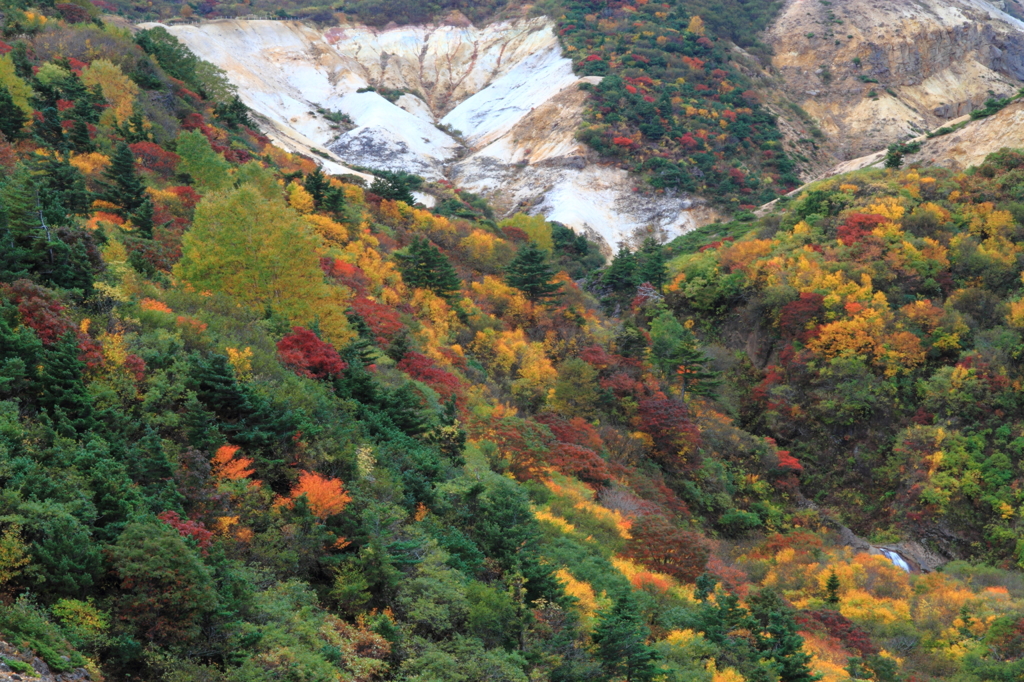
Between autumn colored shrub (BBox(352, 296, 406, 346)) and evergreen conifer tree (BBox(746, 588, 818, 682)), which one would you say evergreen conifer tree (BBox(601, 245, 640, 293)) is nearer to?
autumn colored shrub (BBox(352, 296, 406, 346))

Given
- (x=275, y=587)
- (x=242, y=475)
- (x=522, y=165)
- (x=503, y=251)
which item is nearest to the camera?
(x=275, y=587)

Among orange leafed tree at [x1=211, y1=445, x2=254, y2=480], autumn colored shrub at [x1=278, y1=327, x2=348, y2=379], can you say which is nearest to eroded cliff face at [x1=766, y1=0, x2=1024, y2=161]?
autumn colored shrub at [x1=278, y1=327, x2=348, y2=379]

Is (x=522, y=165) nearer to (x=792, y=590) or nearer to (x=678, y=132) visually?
(x=678, y=132)

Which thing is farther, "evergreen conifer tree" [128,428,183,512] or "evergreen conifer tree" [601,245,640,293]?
"evergreen conifer tree" [601,245,640,293]

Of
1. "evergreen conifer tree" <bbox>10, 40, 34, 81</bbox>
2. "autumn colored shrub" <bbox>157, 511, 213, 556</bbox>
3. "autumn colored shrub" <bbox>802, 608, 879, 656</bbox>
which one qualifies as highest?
"evergreen conifer tree" <bbox>10, 40, 34, 81</bbox>

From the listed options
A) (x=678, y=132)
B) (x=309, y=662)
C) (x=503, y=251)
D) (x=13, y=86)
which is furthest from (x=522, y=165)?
(x=309, y=662)
